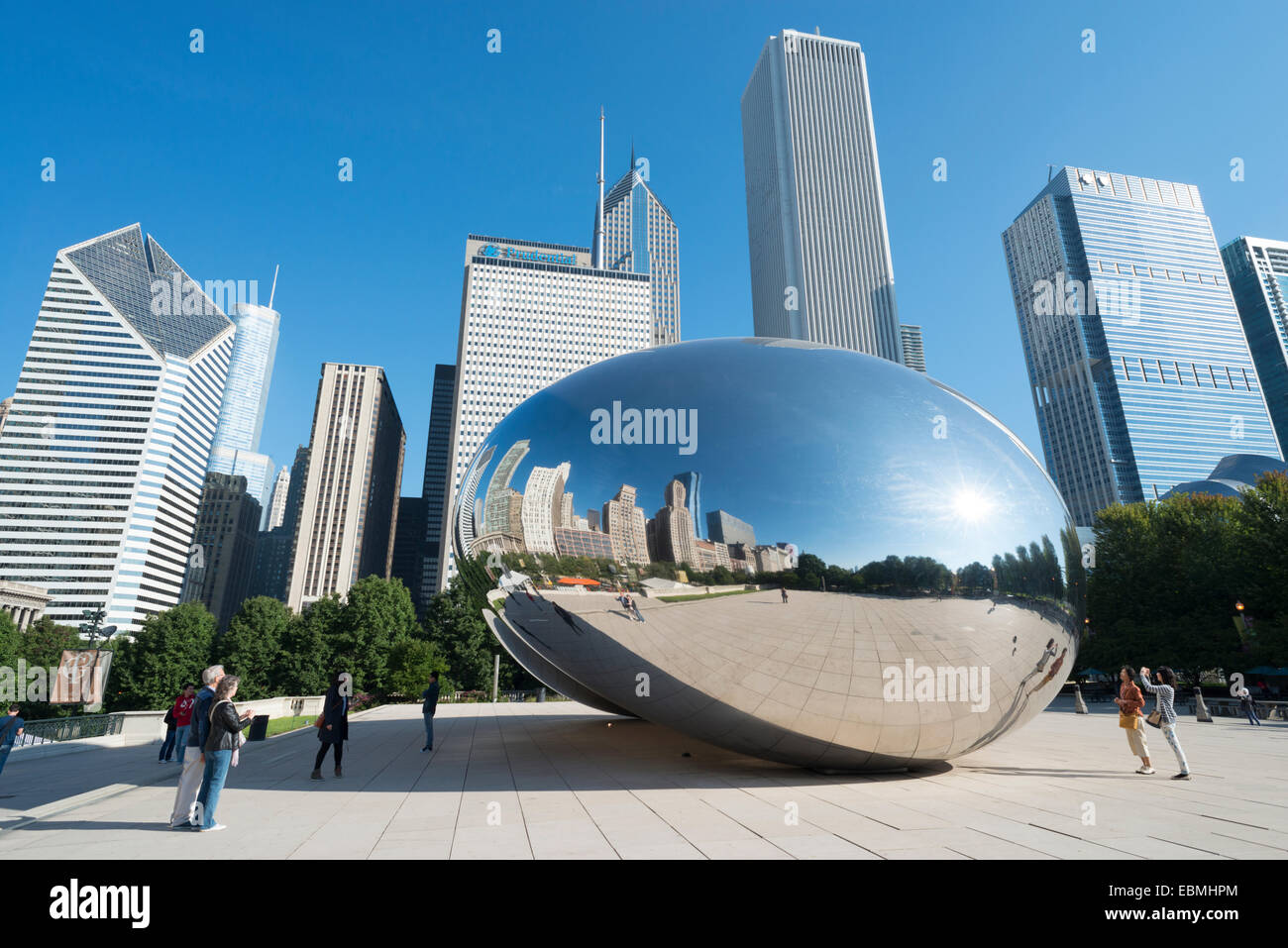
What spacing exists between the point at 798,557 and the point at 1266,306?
223 m

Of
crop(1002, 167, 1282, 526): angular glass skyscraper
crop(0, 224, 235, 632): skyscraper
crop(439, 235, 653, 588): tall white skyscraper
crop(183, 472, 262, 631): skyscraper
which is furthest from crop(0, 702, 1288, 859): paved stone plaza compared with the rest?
crop(183, 472, 262, 631): skyscraper

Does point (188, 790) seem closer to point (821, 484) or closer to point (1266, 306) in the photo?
point (821, 484)

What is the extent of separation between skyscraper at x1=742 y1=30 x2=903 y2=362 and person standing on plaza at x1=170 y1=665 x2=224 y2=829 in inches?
6058

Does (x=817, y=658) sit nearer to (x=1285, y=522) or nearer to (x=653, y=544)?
(x=653, y=544)

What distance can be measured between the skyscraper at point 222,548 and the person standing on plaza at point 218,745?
195950 mm

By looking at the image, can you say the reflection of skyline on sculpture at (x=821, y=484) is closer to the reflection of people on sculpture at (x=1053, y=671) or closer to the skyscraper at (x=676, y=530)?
the skyscraper at (x=676, y=530)

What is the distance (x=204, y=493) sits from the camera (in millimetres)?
186375

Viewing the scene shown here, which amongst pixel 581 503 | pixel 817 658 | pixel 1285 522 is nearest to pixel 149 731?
pixel 581 503

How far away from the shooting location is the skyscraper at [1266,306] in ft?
501

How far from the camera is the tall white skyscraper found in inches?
5792

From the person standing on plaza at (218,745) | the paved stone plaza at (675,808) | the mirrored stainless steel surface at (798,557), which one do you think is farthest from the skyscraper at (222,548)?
the mirrored stainless steel surface at (798,557)

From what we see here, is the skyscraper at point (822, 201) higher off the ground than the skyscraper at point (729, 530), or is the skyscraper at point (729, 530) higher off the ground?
the skyscraper at point (822, 201)

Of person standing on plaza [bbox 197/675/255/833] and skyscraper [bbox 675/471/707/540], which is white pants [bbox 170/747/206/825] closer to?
person standing on plaza [bbox 197/675/255/833]

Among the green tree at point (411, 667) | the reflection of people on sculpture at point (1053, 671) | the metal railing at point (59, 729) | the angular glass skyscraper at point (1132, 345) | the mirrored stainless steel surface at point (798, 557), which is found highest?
the angular glass skyscraper at point (1132, 345)
